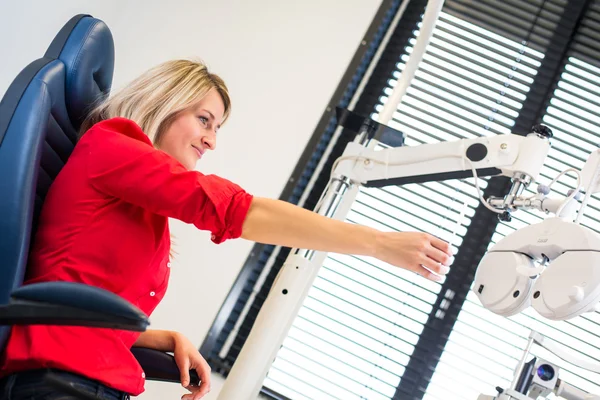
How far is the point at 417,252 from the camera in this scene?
116 cm

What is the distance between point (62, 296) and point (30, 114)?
1.32 ft

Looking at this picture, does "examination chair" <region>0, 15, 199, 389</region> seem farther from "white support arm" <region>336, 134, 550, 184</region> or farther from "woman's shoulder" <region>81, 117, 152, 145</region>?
"white support arm" <region>336, 134, 550, 184</region>

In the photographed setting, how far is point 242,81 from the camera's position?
277 centimetres

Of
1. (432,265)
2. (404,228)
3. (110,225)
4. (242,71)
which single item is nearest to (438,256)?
(432,265)

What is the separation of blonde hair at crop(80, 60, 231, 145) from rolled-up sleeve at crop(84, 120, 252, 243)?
22cm

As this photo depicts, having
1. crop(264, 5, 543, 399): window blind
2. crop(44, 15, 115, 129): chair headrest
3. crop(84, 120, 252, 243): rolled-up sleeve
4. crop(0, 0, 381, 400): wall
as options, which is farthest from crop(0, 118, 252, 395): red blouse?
crop(264, 5, 543, 399): window blind

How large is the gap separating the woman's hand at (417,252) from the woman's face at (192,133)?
542 millimetres

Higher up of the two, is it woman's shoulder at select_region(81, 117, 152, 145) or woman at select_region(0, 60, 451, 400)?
woman's shoulder at select_region(81, 117, 152, 145)

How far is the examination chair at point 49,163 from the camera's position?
89 cm

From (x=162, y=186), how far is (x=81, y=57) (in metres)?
0.39

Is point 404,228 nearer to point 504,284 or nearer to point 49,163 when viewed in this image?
point 504,284

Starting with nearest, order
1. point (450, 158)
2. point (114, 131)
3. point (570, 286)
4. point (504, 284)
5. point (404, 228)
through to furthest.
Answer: point (114, 131) < point (570, 286) < point (504, 284) < point (450, 158) < point (404, 228)

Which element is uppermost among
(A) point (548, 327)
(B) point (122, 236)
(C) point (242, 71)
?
(C) point (242, 71)

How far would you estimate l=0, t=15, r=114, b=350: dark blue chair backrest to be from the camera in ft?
3.58
